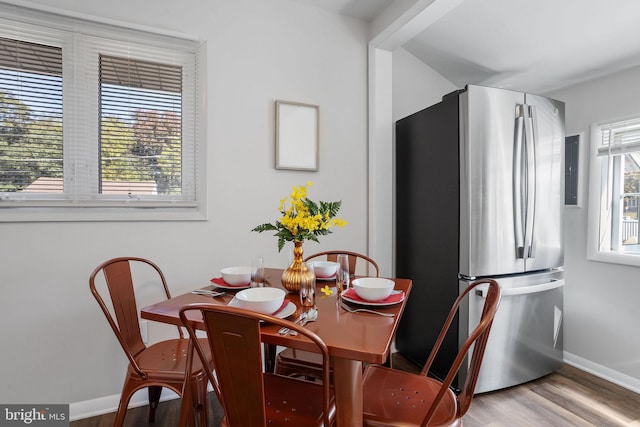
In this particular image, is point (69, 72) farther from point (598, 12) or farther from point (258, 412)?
point (598, 12)

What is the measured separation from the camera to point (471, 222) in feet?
6.66

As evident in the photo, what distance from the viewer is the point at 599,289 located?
2.58 m

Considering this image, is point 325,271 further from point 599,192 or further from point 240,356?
point 599,192

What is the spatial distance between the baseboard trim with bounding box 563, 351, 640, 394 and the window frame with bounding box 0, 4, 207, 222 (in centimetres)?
303

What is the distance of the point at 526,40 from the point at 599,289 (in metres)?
1.95

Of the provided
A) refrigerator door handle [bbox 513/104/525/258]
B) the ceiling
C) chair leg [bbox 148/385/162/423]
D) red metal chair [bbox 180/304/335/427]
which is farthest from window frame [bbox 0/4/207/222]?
refrigerator door handle [bbox 513/104/525/258]

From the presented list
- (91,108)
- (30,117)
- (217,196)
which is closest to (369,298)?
(217,196)

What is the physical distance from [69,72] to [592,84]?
3.65 metres

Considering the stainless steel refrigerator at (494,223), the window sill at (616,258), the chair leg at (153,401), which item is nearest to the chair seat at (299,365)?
the chair leg at (153,401)

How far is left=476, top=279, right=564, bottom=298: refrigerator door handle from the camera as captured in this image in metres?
2.05

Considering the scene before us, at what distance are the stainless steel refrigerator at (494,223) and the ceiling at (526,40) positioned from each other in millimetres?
439

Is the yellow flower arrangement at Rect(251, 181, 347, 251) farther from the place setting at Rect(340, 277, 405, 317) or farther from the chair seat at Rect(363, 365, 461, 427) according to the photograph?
the chair seat at Rect(363, 365, 461, 427)

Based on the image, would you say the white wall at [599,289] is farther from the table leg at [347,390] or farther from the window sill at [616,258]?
the table leg at [347,390]

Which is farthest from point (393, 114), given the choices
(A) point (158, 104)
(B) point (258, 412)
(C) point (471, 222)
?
(B) point (258, 412)
